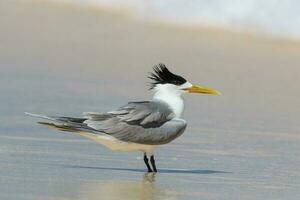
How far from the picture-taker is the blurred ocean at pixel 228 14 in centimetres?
1332

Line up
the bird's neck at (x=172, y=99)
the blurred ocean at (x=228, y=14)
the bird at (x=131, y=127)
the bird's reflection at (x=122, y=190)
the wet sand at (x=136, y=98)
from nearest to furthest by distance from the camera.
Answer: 1. the bird's reflection at (x=122, y=190)
2. the wet sand at (x=136, y=98)
3. the bird at (x=131, y=127)
4. the bird's neck at (x=172, y=99)
5. the blurred ocean at (x=228, y=14)

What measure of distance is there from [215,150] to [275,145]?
55cm

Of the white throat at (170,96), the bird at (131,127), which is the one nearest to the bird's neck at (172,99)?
the white throat at (170,96)

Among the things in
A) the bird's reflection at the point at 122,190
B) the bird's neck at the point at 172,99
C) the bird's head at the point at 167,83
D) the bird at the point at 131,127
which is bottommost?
the bird's reflection at the point at 122,190

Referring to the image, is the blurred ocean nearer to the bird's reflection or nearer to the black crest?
the black crest

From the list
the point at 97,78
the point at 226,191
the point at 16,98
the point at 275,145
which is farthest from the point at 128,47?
the point at 226,191

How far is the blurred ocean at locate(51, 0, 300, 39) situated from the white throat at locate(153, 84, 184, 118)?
548 cm

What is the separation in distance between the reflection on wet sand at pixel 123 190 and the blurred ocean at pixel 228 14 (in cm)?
665

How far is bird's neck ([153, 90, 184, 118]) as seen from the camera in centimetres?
770

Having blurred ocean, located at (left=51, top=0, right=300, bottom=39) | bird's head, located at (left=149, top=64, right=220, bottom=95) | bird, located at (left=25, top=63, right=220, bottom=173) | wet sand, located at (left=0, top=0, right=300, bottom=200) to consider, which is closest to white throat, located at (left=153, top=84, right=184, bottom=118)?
bird's head, located at (left=149, top=64, right=220, bottom=95)

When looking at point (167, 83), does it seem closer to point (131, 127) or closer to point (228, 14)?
point (131, 127)

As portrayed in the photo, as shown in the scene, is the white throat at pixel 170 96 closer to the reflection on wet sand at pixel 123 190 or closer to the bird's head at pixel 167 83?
the bird's head at pixel 167 83

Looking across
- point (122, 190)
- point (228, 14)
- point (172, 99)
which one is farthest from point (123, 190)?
point (228, 14)

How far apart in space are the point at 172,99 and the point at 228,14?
6.10 meters
